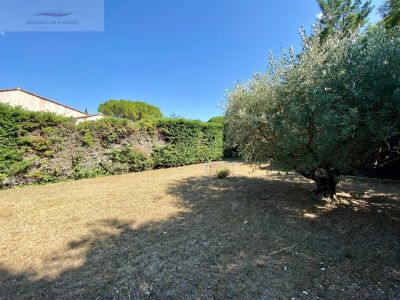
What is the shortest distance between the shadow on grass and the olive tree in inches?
54.3

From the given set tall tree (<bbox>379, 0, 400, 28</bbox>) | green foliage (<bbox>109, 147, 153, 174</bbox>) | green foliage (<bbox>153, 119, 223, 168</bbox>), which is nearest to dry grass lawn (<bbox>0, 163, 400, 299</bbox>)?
green foliage (<bbox>109, 147, 153, 174</bbox>)

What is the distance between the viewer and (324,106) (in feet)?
10.9

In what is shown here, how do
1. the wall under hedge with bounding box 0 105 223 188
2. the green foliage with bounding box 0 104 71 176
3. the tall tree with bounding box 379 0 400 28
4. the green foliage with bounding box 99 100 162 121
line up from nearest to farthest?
the green foliage with bounding box 0 104 71 176 → the wall under hedge with bounding box 0 105 223 188 → the tall tree with bounding box 379 0 400 28 → the green foliage with bounding box 99 100 162 121

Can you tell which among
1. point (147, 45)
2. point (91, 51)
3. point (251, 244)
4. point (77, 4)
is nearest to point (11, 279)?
point (251, 244)

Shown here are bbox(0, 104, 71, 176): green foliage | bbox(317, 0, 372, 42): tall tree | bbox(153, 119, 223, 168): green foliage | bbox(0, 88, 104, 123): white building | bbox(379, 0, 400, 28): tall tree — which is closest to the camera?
bbox(0, 104, 71, 176): green foliage

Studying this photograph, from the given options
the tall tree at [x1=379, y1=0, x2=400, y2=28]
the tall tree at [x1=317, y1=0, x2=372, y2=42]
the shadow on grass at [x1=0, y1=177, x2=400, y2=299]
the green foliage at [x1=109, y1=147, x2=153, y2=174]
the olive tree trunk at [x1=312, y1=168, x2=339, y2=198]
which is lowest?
the shadow on grass at [x1=0, y1=177, x2=400, y2=299]

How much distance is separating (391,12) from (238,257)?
42.5 ft

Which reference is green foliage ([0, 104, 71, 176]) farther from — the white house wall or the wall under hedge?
the white house wall

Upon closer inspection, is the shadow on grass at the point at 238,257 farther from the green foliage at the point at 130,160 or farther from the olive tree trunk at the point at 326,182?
the green foliage at the point at 130,160

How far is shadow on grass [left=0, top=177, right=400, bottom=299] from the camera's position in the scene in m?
2.31

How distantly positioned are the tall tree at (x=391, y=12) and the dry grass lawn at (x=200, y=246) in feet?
25.4

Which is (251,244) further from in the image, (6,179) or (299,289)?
(6,179)

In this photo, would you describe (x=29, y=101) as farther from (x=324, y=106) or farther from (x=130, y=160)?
(x=324, y=106)

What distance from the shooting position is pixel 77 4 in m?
6.75
